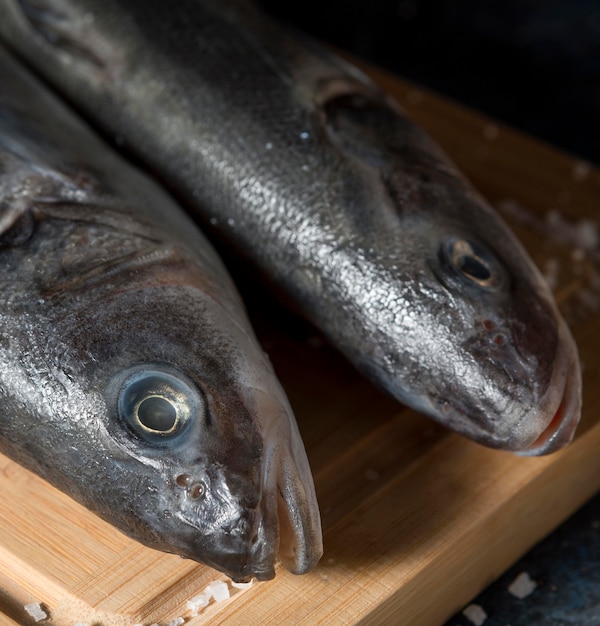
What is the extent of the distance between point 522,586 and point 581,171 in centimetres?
126

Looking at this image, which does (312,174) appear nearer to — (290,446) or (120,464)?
(290,446)

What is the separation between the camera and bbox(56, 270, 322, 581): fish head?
1.56 m

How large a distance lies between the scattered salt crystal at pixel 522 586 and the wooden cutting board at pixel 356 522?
4cm

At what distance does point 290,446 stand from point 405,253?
477 mm

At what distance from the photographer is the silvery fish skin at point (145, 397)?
61.7 inches

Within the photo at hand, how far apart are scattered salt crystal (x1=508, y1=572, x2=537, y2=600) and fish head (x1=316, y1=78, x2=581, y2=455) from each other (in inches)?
11.8

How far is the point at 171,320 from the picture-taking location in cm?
172

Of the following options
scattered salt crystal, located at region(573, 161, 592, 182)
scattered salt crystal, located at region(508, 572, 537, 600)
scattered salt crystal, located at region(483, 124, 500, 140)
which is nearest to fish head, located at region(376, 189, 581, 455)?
scattered salt crystal, located at region(508, 572, 537, 600)

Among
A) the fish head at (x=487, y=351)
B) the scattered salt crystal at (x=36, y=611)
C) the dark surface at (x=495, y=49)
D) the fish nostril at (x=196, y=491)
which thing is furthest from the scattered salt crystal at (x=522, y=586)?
the dark surface at (x=495, y=49)

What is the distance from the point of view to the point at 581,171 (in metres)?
2.82

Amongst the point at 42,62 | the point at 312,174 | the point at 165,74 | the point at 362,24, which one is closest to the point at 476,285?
the point at 312,174

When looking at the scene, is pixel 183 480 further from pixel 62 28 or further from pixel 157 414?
pixel 62 28

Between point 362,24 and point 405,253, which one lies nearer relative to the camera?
point 405,253

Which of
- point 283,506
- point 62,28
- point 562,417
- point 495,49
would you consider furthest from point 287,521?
point 495,49
